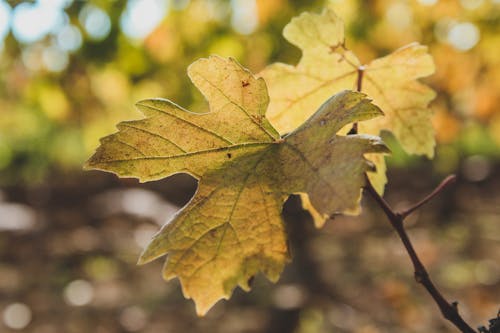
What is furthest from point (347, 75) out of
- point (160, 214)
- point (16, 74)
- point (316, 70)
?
point (160, 214)

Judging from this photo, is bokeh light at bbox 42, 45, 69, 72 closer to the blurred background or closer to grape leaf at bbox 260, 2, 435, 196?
the blurred background

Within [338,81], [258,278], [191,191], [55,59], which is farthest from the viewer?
[191,191]

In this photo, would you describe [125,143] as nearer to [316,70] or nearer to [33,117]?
[316,70]

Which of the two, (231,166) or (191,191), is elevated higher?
(191,191)

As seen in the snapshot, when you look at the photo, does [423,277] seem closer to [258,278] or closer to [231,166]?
[231,166]

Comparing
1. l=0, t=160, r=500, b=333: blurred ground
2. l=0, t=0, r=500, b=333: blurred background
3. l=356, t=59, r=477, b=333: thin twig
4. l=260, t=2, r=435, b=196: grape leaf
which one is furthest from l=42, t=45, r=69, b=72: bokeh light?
l=356, t=59, r=477, b=333: thin twig

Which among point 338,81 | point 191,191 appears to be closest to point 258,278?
point 191,191
